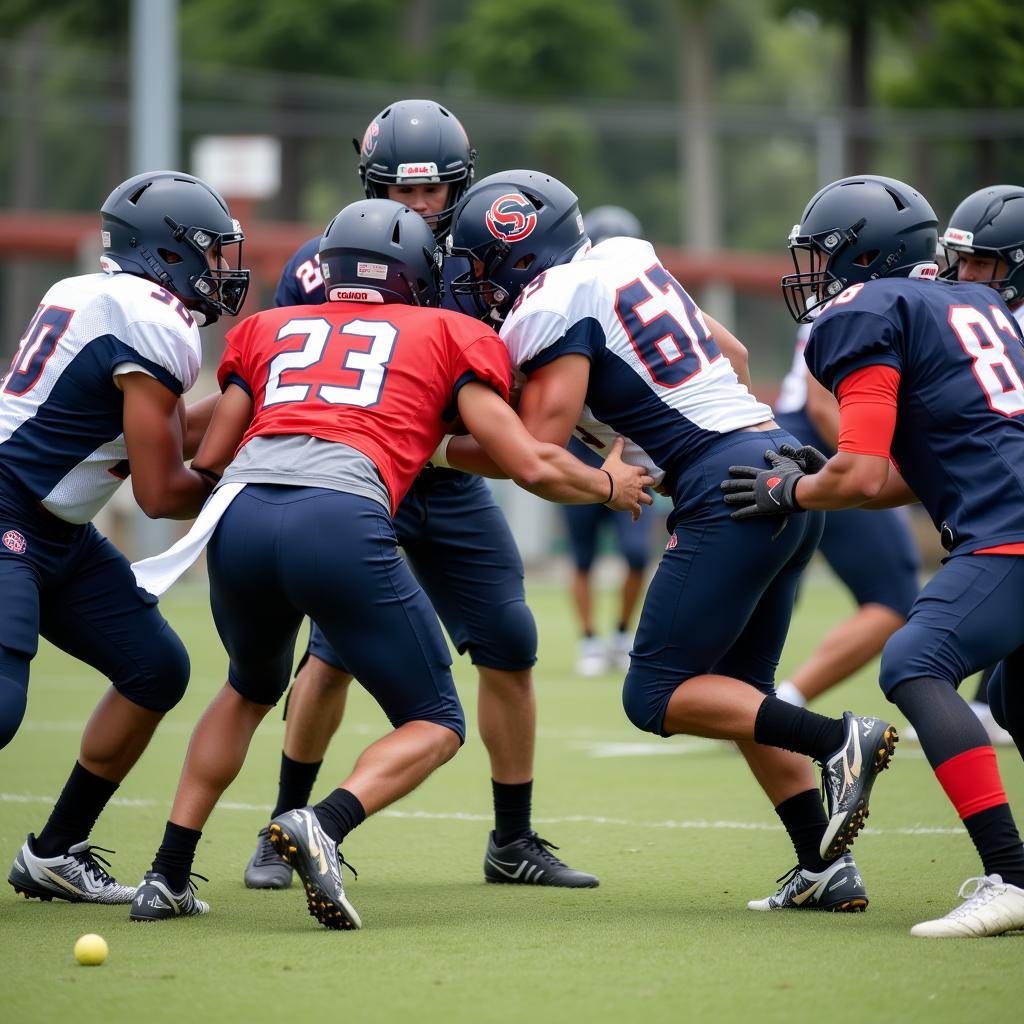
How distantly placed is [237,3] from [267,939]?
31.6 meters

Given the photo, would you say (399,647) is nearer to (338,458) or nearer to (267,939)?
(338,458)

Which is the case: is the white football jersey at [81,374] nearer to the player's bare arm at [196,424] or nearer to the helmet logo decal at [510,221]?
the player's bare arm at [196,424]

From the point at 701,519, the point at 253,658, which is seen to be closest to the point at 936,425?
the point at 701,519

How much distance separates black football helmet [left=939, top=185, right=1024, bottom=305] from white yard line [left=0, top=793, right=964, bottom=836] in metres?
1.87

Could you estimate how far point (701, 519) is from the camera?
4605 mm

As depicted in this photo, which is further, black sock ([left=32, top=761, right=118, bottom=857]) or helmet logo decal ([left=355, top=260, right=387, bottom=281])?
black sock ([left=32, top=761, right=118, bottom=857])

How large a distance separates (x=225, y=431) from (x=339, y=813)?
1131 mm

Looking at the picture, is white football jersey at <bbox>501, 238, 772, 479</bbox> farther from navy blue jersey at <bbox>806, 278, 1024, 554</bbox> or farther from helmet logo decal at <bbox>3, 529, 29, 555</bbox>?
helmet logo decal at <bbox>3, 529, 29, 555</bbox>

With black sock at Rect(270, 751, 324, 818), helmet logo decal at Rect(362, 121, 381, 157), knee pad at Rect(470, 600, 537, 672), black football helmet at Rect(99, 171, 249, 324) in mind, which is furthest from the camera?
helmet logo decal at Rect(362, 121, 381, 157)

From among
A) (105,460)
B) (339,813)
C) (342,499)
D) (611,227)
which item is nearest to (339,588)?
(342,499)

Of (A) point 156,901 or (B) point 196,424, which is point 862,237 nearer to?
(B) point 196,424

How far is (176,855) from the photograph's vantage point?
457 centimetres

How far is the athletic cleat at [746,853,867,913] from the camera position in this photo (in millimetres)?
4617

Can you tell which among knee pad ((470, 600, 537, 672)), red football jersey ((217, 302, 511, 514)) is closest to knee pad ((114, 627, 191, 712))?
red football jersey ((217, 302, 511, 514))
